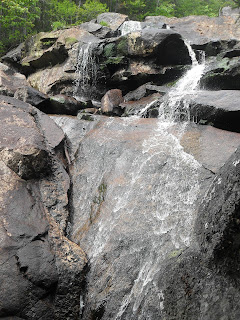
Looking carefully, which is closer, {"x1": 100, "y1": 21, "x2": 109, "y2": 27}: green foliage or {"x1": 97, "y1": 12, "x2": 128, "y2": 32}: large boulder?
{"x1": 100, "y1": 21, "x2": 109, "y2": 27}: green foliage

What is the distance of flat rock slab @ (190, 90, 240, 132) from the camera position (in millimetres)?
7633

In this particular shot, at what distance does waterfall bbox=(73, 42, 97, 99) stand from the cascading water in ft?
19.6

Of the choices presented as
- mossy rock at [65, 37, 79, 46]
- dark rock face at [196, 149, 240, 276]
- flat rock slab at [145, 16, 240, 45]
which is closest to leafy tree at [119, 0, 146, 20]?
flat rock slab at [145, 16, 240, 45]

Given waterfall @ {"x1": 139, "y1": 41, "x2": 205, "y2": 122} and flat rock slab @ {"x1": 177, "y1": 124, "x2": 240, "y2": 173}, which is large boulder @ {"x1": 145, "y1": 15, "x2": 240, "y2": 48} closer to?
waterfall @ {"x1": 139, "y1": 41, "x2": 205, "y2": 122}

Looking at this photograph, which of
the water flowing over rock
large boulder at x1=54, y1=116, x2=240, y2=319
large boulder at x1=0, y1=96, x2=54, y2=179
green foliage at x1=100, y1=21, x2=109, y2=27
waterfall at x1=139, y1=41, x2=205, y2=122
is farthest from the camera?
green foliage at x1=100, y1=21, x2=109, y2=27

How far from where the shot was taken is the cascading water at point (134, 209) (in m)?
4.85

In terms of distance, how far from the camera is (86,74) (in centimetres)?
1380

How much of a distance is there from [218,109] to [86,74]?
25.6ft

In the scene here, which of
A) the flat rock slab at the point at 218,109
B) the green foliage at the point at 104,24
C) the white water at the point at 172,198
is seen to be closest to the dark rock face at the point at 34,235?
the white water at the point at 172,198

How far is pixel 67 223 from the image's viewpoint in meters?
6.27

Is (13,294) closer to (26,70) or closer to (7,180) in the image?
(7,180)

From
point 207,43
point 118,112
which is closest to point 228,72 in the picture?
point 118,112

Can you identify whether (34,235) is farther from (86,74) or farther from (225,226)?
(86,74)

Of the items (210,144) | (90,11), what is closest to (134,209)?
(210,144)
